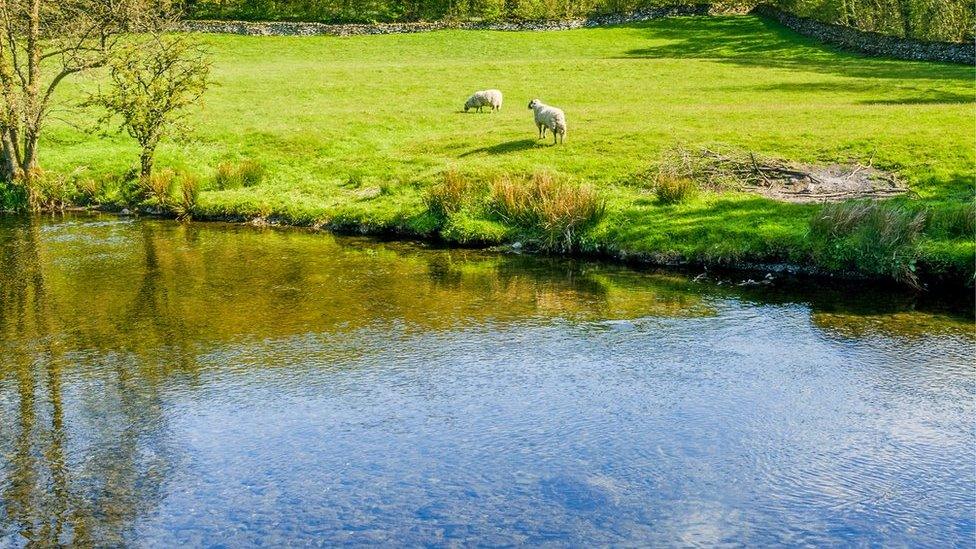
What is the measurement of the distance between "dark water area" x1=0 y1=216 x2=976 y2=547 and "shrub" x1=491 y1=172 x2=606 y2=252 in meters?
1.86

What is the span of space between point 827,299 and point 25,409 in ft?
46.4

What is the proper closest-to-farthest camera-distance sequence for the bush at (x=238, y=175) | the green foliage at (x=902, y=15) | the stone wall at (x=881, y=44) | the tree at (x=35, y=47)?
the tree at (x=35, y=47) → the bush at (x=238, y=175) → the stone wall at (x=881, y=44) → the green foliage at (x=902, y=15)

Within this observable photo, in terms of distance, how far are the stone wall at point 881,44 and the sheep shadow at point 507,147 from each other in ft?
92.8

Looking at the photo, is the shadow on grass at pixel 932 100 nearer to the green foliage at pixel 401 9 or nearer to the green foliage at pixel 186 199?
the green foliage at pixel 186 199

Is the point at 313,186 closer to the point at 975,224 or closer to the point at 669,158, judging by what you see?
the point at 669,158

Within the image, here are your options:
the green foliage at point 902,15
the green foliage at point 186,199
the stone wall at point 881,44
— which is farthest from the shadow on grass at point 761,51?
the green foliage at point 186,199

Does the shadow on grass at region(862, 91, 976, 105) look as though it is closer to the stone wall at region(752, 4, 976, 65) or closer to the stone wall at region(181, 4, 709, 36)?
the stone wall at region(752, 4, 976, 65)

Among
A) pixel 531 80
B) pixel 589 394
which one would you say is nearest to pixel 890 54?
pixel 531 80

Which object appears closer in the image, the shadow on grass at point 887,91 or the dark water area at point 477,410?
the dark water area at point 477,410

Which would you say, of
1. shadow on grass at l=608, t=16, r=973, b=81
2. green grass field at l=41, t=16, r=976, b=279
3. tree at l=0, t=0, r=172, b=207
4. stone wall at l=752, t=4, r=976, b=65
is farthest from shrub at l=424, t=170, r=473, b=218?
stone wall at l=752, t=4, r=976, b=65

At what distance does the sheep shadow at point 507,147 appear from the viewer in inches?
1125

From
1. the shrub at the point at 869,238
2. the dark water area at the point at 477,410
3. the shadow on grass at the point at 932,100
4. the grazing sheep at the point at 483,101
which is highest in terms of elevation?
the grazing sheep at the point at 483,101

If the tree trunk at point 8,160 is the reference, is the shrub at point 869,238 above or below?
below

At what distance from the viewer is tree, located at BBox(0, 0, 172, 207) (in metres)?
27.4
